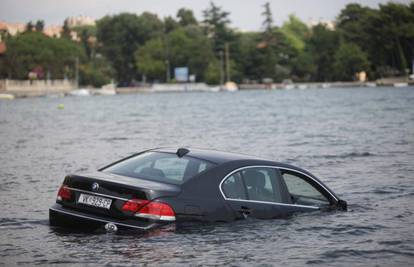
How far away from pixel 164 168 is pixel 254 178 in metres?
1.23

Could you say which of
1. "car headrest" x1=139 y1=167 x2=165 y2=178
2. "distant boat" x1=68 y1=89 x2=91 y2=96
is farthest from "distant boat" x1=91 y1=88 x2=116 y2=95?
"car headrest" x1=139 y1=167 x2=165 y2=178

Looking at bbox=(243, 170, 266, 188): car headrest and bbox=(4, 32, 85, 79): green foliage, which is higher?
bbox=(4, 32, 85, 79): green foliage

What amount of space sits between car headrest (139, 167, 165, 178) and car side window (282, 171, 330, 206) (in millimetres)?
1769

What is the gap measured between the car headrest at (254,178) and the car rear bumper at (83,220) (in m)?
1.63

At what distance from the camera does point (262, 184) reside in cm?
1233

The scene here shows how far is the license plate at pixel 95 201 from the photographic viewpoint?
11.2 m

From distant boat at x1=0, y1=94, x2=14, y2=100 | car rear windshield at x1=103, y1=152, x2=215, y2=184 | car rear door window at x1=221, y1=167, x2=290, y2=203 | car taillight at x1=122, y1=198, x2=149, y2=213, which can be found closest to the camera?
car taillight at x1=122, y1=198, x2=149, y2=213

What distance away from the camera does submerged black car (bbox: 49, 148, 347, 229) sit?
11086mm

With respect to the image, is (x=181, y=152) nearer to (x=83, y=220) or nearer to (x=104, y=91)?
(x=83, y=220)

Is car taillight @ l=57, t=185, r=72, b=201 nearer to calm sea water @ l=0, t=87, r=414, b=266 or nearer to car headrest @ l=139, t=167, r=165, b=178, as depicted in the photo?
calm sea water @ l=0, t=87, r=414, b=266

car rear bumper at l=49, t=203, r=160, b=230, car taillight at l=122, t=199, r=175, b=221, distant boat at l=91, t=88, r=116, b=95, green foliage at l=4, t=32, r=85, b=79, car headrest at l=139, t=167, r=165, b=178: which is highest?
green foliage at l=4, t=32, r=85, b=79

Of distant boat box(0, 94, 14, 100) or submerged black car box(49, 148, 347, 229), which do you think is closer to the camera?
submerged black car box(49, 148, 347, 229)

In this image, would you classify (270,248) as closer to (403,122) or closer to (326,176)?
(326,176)

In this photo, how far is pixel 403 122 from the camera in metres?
53.9
